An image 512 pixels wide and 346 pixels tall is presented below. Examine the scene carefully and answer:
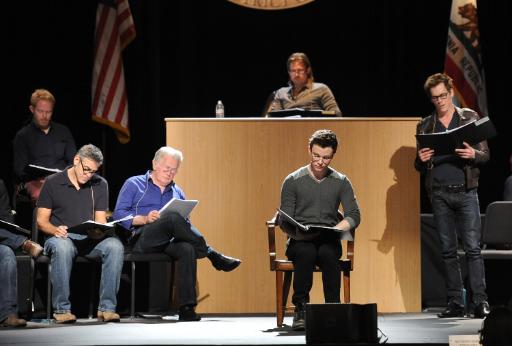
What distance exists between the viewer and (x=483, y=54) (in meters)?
9.09

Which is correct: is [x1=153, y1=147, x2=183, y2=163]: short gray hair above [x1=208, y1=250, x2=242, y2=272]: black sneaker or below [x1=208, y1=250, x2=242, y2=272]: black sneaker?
above

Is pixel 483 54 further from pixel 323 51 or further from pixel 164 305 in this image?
pixel 164 305

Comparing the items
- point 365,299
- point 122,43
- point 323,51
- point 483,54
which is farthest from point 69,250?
point 483,54

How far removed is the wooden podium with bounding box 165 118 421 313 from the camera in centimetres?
684

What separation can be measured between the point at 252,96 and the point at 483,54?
2.17 meters

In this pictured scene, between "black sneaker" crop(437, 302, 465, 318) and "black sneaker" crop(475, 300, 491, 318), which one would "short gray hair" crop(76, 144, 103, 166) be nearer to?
"black sneaker" crop(437, 302, 465, 318)

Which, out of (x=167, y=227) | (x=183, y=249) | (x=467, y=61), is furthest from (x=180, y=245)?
(x=467, y=61)

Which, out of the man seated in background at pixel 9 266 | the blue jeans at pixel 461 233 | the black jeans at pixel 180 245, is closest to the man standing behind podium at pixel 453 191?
the blue jeans at pixel 461 233

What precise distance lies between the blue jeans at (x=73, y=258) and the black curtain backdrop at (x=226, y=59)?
2364 mm

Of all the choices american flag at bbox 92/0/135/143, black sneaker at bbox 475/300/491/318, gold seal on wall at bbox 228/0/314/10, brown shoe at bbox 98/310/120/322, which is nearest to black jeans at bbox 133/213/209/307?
brown shoe at bbox 98/310/120/322

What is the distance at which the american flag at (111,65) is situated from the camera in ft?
27.8

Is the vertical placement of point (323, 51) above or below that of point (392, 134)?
above

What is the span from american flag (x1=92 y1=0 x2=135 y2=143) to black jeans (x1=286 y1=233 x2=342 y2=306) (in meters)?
3.08

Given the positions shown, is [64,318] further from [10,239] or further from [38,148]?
[38,148]
